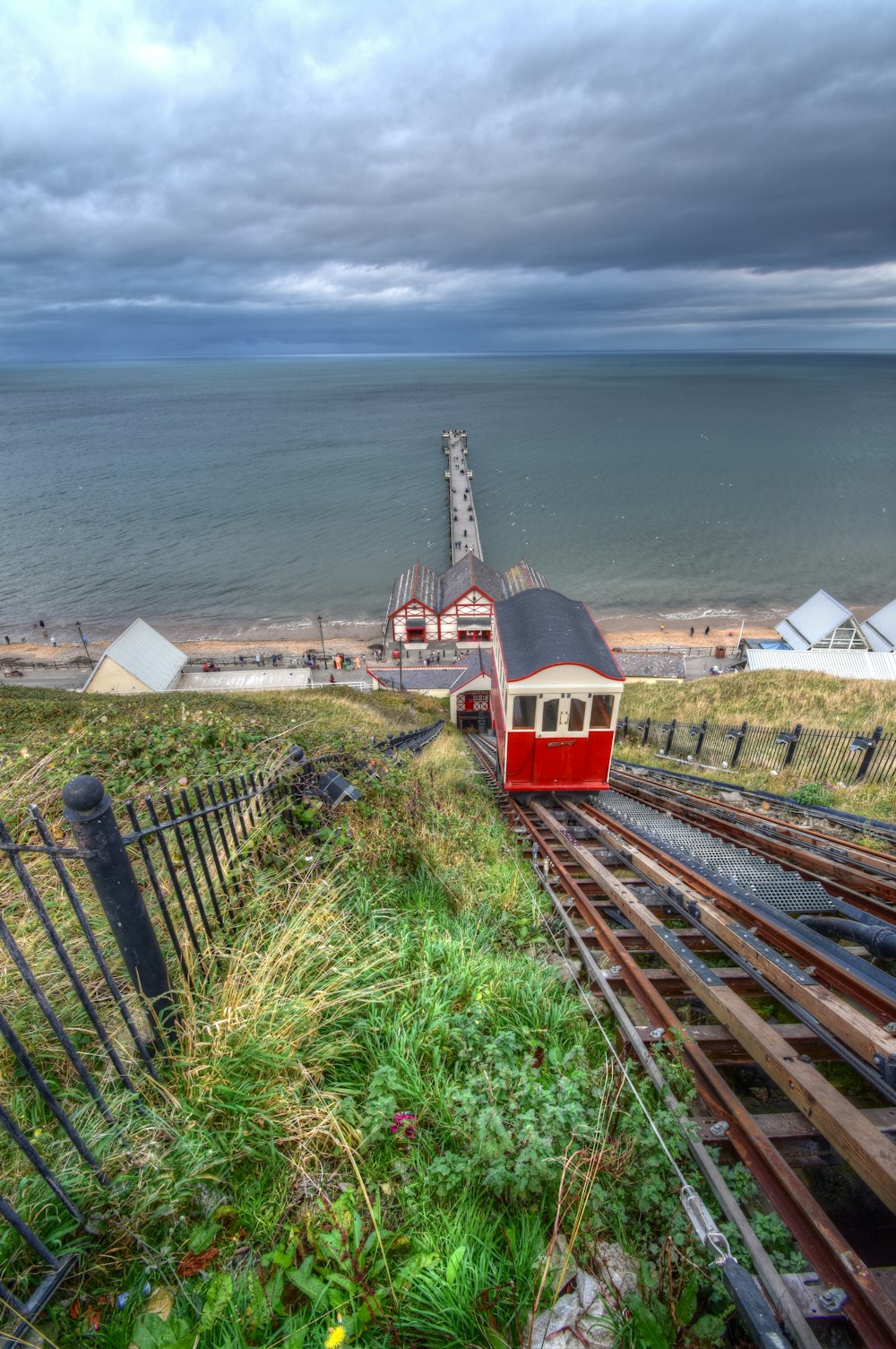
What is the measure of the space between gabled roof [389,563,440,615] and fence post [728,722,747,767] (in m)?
24.6

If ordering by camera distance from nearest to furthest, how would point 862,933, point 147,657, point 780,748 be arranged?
point 862,933
point 780,748
point 147,657

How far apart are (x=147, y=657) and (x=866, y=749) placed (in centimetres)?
3154

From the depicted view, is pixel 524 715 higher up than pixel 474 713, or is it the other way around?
pixel 524 715

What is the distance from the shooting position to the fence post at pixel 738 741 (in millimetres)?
14174

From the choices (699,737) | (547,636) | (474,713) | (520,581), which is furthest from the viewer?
(520,581)

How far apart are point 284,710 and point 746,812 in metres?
9.95

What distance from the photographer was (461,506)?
218ft

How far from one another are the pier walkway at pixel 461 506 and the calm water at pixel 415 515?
71.2 inches

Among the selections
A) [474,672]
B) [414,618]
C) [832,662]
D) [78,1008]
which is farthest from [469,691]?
[78,1008]

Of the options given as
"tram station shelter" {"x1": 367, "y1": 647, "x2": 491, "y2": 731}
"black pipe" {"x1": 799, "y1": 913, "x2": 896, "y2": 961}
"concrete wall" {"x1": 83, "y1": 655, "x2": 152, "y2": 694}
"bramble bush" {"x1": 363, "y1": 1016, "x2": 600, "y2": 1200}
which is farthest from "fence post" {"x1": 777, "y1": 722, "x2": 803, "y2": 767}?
"concrete wall" {"x1": 83, "y1": 655, "x2": 152, "y2": 694}

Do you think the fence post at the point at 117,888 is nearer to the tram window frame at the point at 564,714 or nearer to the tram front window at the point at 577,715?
the tram window frame at the point at 564,714

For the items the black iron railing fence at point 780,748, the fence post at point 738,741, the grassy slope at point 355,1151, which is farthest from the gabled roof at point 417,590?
the grassy slope at point 355,1151

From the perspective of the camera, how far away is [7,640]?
135 ft

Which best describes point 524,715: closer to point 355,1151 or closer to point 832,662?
point 355,1151
